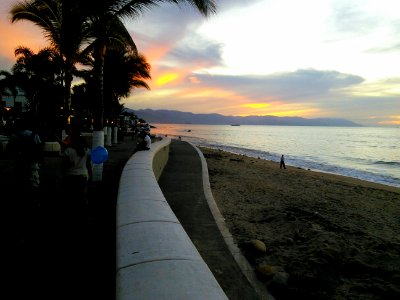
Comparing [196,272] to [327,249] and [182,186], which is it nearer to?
[327,249]

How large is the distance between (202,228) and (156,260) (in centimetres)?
400

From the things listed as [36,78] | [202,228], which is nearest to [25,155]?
[202,228]

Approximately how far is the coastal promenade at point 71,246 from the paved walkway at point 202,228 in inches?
0.6

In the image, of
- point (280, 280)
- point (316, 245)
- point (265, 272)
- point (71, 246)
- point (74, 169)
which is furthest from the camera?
point (316, 245)

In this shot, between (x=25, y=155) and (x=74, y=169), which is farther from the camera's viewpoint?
(x=25, y=155)

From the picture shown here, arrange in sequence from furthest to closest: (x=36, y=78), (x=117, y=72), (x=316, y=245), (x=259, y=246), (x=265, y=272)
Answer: (x=36, y=78) < (x=117, y=72) < (x=316, y=245) < (x=259, y=246) < (x=265, y=272)

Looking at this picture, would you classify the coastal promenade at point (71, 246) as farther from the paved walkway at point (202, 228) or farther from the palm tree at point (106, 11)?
the palm tree at point (106, 11)

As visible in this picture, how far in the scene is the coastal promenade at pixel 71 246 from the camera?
135 inches

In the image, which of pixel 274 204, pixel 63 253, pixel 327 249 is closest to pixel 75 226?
pixel 63 253

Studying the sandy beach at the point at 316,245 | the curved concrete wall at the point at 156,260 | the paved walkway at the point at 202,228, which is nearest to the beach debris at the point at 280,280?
the sandy beach at the point at 316,245

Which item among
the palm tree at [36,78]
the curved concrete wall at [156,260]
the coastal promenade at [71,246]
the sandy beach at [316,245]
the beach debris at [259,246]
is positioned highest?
the palm tree at [36,78]

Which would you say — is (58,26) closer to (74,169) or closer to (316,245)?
(74,169)

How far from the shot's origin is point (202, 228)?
256 inches

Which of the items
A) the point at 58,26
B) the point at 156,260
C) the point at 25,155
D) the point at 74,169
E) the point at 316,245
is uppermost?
the point at 58,26
